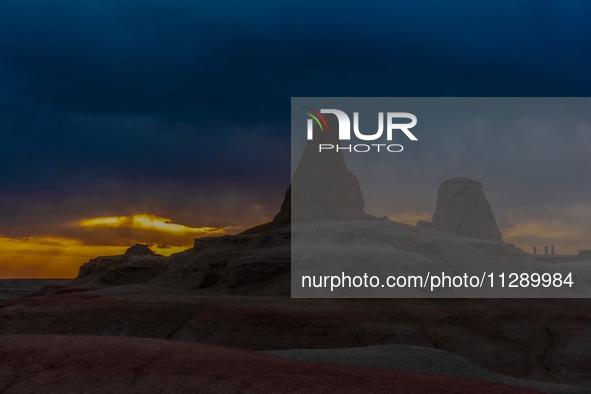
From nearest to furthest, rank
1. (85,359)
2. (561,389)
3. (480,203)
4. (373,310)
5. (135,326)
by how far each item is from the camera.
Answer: (85,359) < (561,389) < (135,326) < (373,310) < (480,203)

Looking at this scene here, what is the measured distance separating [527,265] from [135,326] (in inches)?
2161

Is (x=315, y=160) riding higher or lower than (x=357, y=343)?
higher

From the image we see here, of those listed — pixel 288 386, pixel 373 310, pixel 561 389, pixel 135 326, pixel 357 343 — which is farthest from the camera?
pixel 373 310

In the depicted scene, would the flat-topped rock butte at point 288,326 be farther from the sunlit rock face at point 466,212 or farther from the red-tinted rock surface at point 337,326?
the sunlit rock face at point 466,212

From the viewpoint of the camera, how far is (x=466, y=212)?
4660 inches

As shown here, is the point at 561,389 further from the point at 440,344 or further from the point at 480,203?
the point at 480,203

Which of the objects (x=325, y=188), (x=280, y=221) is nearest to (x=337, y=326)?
(x=280, y=221)

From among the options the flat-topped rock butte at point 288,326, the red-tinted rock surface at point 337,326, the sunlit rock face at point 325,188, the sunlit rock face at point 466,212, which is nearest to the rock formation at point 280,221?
the sunlit rock face at point 325,188

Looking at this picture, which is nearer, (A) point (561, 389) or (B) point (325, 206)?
(A) point (561, 389)

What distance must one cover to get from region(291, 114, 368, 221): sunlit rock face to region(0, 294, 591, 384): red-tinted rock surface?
42198 millimetres

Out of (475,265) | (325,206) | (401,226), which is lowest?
(475,265)

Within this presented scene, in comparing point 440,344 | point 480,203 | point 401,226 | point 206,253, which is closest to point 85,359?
point 440,344

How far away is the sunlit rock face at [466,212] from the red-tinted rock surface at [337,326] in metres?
75.6

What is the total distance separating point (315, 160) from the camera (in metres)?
92.2
